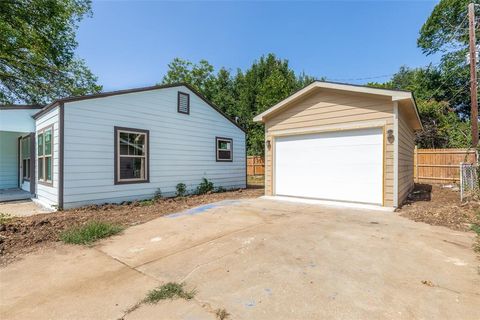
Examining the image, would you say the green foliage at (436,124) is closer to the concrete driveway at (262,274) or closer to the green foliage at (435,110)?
the green foliage at (435,110)

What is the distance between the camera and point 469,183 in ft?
25.1

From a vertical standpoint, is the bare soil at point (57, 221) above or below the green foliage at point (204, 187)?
below

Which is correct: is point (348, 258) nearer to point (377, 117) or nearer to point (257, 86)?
point (377, 117)

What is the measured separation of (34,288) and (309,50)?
19.0 m

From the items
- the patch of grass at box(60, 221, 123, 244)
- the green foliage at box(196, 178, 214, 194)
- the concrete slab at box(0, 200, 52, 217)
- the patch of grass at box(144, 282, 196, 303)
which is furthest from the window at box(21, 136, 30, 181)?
the patch of grass at box(144, 282, 196, 303)

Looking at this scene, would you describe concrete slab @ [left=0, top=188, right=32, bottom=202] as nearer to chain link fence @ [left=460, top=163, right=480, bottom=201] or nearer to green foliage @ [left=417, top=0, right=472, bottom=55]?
chain link fence @ [left=460, top=163, right=480, bottom=201]

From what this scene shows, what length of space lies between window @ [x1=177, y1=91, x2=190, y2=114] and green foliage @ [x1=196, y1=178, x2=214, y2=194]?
292 centimetres

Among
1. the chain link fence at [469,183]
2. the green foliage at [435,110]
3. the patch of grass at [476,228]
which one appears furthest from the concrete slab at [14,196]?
the green foliage at [435,110]

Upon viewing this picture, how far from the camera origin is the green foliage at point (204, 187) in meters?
9.92

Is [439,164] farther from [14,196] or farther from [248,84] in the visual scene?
[14,196]

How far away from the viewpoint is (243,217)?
561 centimetres

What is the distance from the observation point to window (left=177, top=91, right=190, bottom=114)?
935 cm

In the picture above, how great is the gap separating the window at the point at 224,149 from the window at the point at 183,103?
6.38 feet

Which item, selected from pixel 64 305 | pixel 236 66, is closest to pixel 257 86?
pixel 236 66
